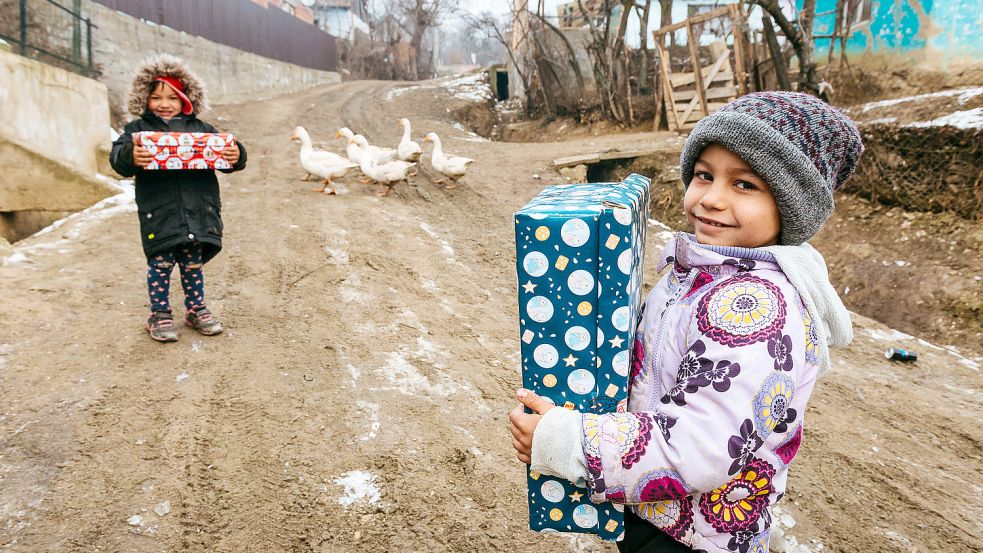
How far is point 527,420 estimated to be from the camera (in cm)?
121

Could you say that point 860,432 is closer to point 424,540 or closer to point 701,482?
point 424,540

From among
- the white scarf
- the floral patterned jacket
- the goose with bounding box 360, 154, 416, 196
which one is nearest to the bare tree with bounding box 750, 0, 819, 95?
the goose with bounding box 360, 154, 416, 196

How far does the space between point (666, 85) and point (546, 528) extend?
11773mm

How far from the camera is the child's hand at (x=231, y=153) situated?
3.61 meters

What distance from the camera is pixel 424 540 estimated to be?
Result: 91.0 inches

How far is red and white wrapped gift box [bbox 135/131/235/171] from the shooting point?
3.38m

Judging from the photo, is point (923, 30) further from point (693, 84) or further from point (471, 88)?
point (471, 88)

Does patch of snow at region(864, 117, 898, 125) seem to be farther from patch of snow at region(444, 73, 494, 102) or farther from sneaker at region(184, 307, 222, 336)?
patch of snow at region(444, 73, 494, 102)

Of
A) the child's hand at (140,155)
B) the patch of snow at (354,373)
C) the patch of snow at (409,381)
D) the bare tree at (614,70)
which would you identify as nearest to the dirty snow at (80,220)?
the child's hand at (140,155)

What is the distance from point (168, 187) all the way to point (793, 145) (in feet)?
11.8

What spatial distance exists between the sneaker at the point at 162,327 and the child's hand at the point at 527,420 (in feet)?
11.1

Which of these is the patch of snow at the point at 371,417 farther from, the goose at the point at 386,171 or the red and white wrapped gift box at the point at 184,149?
the goose at the point at 386,171

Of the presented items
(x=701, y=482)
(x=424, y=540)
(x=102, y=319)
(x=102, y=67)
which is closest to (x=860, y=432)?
(x=424, y=540)

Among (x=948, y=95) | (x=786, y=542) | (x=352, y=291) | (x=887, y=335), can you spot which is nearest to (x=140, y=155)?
(x=352, y=291)
